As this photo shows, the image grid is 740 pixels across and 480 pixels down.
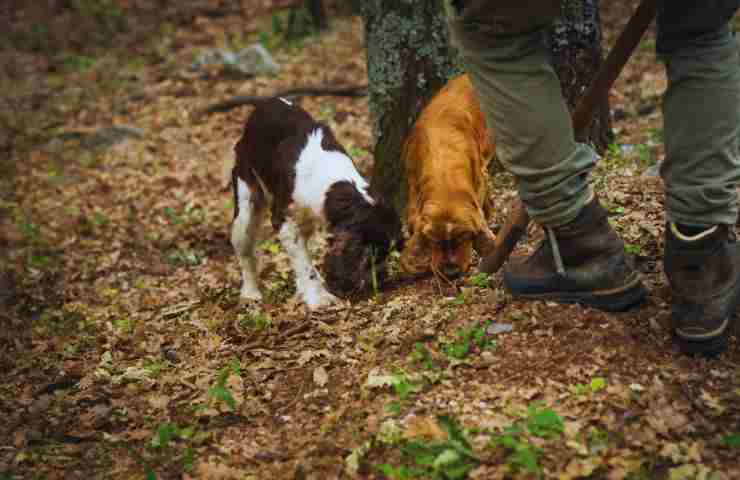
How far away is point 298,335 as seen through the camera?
13.2ft

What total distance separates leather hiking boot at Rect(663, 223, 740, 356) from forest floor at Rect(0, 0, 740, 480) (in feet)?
0.42

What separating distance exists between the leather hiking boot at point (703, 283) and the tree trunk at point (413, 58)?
2574 millimetres

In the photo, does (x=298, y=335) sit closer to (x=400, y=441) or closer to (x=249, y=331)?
(x=249, y=331)

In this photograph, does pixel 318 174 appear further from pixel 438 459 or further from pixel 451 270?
pixel 438 459

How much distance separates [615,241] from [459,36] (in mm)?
1042

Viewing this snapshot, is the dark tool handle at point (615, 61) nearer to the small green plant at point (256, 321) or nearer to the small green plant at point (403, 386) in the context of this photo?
the small green plant at point (403, 386)

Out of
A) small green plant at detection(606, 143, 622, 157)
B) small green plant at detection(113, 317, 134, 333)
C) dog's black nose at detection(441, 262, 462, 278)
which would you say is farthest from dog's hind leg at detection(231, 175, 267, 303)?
small green plant at detection(606, 143, 622, 157)

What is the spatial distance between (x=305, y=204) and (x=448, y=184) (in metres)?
0.86

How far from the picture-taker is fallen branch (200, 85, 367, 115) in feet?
32.2

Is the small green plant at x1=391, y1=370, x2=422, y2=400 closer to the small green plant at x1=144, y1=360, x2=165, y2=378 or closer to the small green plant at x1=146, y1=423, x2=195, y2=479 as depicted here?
the small green plant at x1=146, y1=423, x2=195, y2=479

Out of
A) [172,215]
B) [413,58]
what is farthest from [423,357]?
[172,215]

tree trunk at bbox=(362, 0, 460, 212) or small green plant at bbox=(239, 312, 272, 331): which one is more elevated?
tree trunk at bbox=(362, 0, 460, 212)

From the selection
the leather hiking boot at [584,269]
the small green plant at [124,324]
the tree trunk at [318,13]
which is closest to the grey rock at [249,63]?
the tree trunk at [318,13]

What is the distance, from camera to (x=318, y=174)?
4492 millimetres
